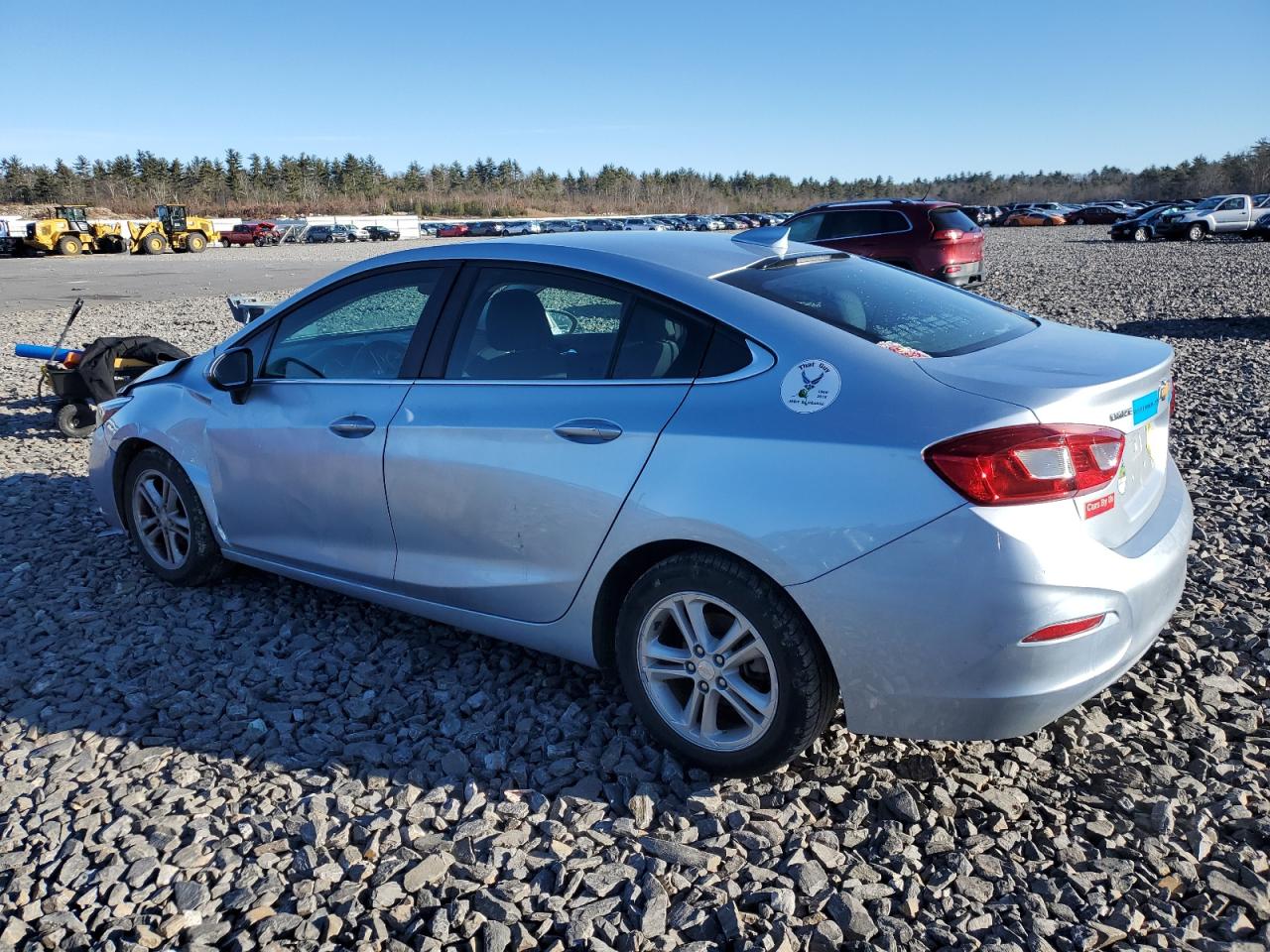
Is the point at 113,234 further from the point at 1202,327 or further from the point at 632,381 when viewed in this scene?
the point at 632,381

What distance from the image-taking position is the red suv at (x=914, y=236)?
48.0ft

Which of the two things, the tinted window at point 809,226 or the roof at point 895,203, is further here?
the tinted window at point 809,226

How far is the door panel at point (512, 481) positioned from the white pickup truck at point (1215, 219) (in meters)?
40.4

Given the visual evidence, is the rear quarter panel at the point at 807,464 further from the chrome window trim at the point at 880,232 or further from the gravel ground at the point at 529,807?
the chrome window trim at the point at 880,232

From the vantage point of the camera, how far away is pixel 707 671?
2893 mm

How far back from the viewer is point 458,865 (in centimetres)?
262

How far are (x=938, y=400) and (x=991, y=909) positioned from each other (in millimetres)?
1293

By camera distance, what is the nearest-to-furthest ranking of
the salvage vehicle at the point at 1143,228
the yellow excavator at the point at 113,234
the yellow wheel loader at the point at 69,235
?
the salvage vehicle at the point at 1143,228 < the yellow wheel loader at the point at 69,235 < the yellow excavator at the point at 113,234

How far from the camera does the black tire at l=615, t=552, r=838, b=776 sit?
2.66m

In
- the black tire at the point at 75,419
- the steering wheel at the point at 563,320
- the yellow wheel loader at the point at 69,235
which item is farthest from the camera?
the yellow wheel loader at the point at 69,235

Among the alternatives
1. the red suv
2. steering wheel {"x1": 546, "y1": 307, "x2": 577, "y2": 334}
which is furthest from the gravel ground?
the red suv

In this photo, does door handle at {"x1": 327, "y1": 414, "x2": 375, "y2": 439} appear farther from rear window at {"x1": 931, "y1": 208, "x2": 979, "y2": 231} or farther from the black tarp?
rear window at {"x1": 931, "y1": 208, "x2": 979, "y2": 231}

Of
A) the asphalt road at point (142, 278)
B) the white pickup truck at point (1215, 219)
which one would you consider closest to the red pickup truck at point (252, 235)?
the asphalt road at point (142, 278)

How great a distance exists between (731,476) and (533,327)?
117 centimetres
